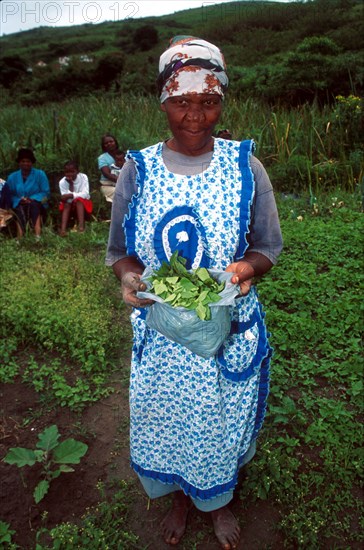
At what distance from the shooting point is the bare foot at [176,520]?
6.88 feet

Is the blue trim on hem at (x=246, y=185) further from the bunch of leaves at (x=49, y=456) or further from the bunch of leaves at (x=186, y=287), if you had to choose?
the bunch of leaves at (x=49, y=456)

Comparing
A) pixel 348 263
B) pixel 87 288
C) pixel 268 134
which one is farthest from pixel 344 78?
pixel 87 288

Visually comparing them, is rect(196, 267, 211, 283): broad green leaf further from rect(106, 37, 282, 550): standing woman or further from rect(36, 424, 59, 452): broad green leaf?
rect(36, 424, 59, 452): broad green leaf

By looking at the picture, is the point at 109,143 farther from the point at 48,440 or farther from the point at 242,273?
the point at 242,273

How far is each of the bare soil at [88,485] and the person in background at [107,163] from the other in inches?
168

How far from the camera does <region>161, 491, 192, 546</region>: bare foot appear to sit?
6.88 feet

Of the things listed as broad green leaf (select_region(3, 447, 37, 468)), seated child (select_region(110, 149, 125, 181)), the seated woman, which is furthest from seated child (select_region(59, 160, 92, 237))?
broad green leaf (select_region(3, 447, 37, 468))

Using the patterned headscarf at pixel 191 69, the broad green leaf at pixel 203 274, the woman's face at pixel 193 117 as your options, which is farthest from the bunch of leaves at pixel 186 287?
the patterned headscarf at pixel 191 69

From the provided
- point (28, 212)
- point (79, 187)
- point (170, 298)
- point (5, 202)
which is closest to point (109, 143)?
point (79, 187)

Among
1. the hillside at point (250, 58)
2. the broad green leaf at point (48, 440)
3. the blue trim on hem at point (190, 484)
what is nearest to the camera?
the blue trim on hem at point (190, 484)

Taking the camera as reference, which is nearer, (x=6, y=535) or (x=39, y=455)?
(x=6, y=535)

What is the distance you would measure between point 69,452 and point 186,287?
4.34 feet

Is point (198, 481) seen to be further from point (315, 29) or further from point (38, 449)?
point (315, 29)

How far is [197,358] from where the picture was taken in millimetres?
1731
